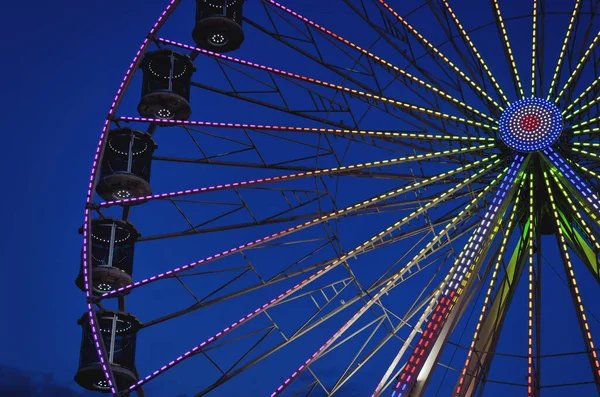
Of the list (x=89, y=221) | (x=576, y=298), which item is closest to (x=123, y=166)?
(x=89, y=221)

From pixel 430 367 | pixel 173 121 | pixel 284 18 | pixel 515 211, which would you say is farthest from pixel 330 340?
pixel 284 18

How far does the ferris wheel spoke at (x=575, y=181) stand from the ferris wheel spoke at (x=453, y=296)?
585 mm

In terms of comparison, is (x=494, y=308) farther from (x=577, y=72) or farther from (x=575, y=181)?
(x=577, y=72)

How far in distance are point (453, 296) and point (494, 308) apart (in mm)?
2904

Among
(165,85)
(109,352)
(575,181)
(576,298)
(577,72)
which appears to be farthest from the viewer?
(165,85)

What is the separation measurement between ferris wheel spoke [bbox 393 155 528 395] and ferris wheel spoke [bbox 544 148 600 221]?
1.92 ft

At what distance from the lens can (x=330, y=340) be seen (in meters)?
22.6

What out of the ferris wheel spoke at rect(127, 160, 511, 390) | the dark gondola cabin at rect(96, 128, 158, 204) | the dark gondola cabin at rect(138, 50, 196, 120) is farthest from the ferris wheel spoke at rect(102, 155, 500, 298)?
the dark gondola cabin at rect(138, 50, 196, 120)

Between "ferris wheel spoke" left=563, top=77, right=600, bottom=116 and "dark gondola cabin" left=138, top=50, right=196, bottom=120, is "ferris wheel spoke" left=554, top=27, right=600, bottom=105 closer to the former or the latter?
"ferris wheel spoke" left=563, top=77, right=600, bottom=116

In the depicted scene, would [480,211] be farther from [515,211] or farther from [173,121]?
[173,121]

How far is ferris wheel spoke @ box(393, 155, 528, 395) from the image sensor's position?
19969 mm

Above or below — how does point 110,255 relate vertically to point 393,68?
below

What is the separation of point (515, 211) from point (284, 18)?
22.5 feet

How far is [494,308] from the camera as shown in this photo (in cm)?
2355
